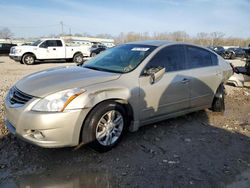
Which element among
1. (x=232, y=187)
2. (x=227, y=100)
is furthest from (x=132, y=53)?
(x=227, y=100)

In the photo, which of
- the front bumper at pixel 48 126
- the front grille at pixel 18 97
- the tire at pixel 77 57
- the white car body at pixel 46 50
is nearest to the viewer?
the front bumper at pixel 48 126

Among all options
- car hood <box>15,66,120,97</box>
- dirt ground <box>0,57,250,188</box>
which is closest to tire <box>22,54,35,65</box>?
dirt ground <box>0,57,250,188</box>

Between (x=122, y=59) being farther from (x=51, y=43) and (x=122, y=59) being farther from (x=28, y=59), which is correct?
(x=51, y=43)

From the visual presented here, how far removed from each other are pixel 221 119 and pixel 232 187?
109 inches

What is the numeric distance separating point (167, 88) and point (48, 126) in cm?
215

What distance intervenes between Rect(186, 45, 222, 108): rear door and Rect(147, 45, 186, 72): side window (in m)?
0.20

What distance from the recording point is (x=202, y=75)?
5.43 meters

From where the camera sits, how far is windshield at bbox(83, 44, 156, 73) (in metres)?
4.52

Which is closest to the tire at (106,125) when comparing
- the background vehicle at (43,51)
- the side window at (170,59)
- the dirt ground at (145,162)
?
the dirt ground at (145,162)

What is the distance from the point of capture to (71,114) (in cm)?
353

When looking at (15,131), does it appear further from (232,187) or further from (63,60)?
(63,60)

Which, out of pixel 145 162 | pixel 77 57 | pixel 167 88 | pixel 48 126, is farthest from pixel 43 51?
pixel 145 162

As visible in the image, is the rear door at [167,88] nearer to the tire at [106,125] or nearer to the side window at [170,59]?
the side window at [170,59]

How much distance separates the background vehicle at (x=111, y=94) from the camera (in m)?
3.52
